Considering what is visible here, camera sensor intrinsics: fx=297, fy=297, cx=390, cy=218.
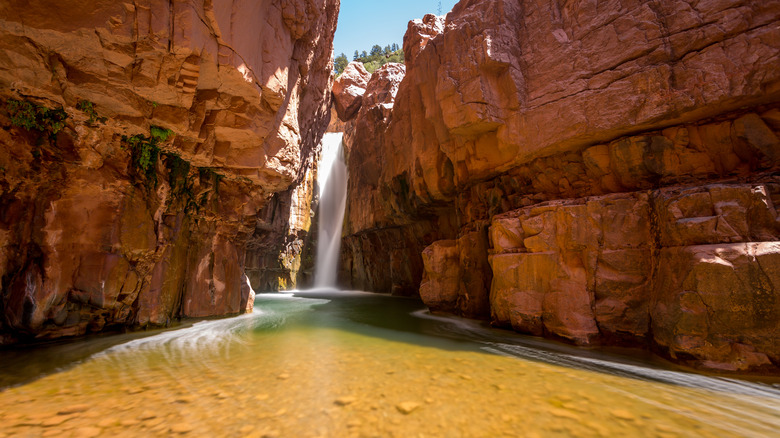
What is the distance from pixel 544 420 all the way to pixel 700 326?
379 cm

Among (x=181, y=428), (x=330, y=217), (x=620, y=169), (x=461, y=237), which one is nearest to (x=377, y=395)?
(x=181, y=428)

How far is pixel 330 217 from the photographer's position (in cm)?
2755

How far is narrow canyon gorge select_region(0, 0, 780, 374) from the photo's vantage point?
4.79 metres

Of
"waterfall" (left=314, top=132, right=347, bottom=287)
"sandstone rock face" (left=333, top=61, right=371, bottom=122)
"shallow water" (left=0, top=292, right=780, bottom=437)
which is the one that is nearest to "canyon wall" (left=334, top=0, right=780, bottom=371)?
"shallow water" (left=0, top=292, right=780, bottom=437)

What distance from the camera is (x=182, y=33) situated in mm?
5020

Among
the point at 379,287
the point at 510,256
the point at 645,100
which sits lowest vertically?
the point at 379,287

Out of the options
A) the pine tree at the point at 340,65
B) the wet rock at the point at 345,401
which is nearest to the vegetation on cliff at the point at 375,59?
the pine tree at the point at 340,65

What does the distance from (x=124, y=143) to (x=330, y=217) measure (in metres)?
21.1

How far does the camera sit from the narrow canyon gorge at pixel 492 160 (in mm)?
4785

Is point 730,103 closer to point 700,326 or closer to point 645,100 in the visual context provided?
point 645,100

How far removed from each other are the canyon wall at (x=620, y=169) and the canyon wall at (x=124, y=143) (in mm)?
5801

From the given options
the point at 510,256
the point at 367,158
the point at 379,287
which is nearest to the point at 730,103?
the point at 510,256

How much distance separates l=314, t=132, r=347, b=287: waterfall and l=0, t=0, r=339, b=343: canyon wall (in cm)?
1783

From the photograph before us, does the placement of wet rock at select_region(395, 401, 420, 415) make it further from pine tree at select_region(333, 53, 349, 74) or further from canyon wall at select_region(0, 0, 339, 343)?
pine tree at select_region(333, 53, 349, 74)
